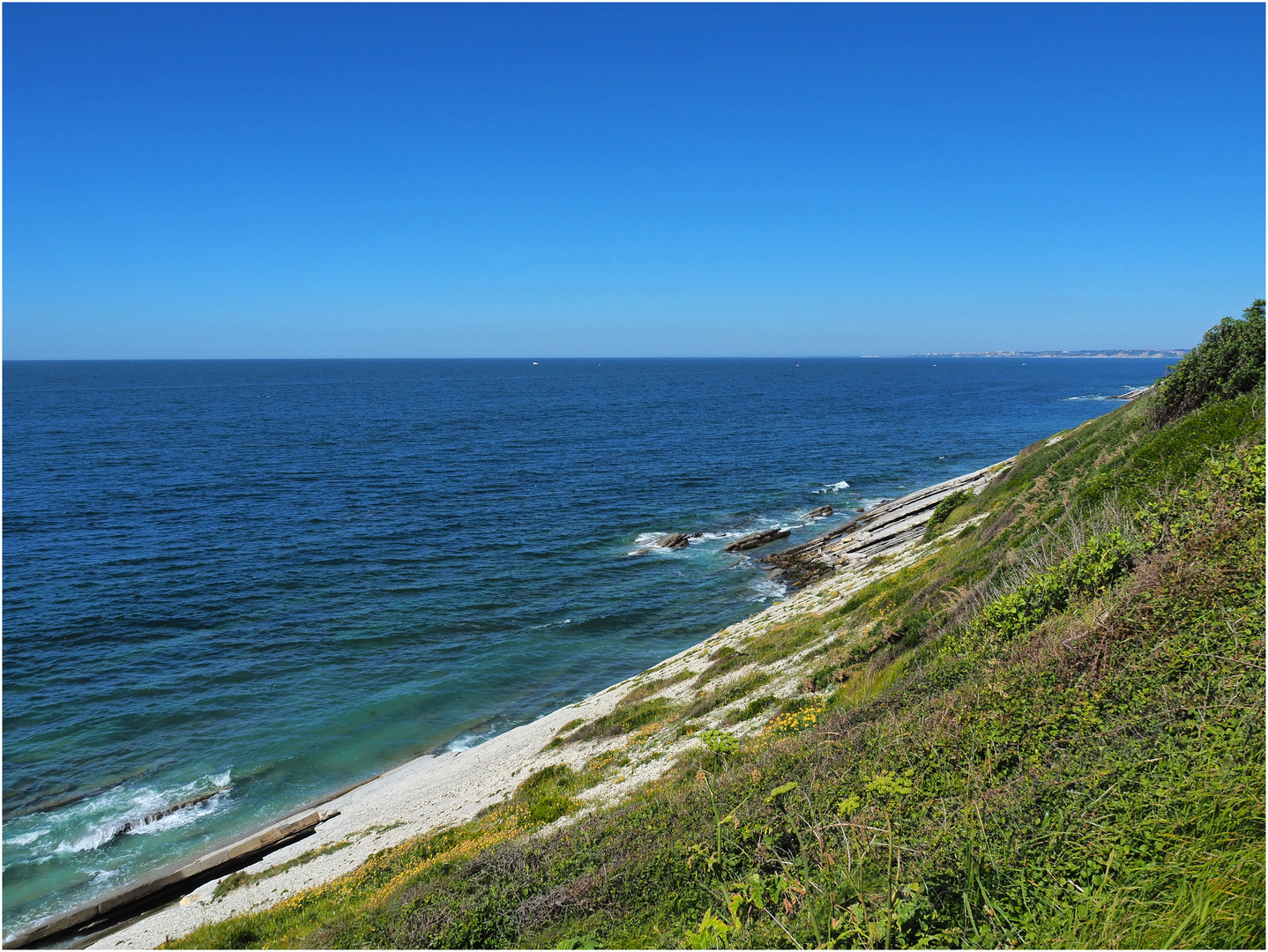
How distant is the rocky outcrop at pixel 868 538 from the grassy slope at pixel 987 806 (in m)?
24.9

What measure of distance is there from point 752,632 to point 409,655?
17.6 metres

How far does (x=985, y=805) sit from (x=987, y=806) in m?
0.04

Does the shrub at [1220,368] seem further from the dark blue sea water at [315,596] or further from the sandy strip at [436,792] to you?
the dark blue sea water at [315,596]

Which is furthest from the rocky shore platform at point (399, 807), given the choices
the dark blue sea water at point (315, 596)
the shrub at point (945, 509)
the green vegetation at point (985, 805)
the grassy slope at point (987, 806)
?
the shrub at point (945, 509)

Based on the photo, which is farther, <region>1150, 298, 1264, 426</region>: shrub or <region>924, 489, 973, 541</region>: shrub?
<region>924, 489, 973, 541</region>: shrub

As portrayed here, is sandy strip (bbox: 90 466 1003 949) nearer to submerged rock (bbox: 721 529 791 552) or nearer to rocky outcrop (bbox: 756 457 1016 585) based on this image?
rocky outcrop (bbox: 756 457 1016 585)

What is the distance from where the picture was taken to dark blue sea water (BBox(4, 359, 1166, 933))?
25.2m

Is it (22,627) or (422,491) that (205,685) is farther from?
(422,491)

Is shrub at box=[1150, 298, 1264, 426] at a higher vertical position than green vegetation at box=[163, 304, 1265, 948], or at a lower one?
higher

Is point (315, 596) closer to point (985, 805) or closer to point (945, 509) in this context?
point (945, 509)

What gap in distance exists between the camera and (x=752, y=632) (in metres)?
29.1

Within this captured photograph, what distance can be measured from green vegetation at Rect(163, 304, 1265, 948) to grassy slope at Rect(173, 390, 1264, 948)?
0.11 feet

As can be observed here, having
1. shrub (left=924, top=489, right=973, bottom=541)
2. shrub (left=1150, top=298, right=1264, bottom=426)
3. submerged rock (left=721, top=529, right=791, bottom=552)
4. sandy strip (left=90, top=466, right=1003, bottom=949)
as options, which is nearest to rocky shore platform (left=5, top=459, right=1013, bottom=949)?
sandy strip (left=90, top=466, right=1003, bottom=949)

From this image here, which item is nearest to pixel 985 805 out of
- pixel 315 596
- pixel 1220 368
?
pixel 1220 368
